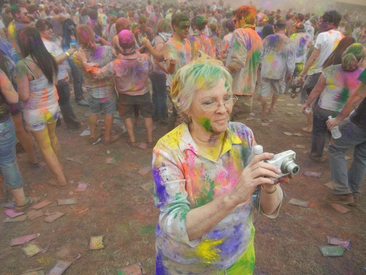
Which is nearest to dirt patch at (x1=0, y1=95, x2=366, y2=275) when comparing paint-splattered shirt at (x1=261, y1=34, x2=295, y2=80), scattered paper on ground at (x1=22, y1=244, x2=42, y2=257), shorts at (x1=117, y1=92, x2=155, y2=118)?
scattered paper on ground at (x1=22, y1=244, x2=42, y2=257)

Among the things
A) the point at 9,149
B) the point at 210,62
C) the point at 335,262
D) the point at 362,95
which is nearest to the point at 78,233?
the point at 9,149

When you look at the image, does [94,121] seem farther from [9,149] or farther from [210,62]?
[210,62]

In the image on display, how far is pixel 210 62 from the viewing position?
62.3 inches

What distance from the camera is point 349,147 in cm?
368

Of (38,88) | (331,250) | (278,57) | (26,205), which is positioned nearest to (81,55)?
(38,88)

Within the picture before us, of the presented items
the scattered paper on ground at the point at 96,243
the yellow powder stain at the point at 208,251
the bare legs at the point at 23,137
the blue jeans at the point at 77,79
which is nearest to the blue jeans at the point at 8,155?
the bare legs at the point at 23,137

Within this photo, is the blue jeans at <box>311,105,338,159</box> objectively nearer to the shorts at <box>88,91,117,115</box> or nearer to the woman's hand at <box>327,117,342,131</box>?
the woman's hand at <box>327,117,342,131</box>

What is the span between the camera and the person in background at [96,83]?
15.5ft

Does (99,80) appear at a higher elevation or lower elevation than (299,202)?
higher

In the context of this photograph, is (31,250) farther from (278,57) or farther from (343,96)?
(278,57)

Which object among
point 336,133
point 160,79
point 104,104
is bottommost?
point 104,104

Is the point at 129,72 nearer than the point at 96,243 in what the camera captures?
No

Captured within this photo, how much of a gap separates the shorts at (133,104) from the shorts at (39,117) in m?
1.56

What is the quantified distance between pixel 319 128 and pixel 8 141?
5.10 m
